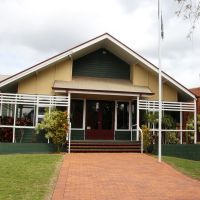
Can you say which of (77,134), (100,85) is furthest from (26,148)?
(100,85)

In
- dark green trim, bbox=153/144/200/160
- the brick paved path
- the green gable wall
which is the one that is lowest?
the brick paved path

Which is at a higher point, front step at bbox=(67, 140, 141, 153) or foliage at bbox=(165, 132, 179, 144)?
foliage at bbox=(165, 132, 179, 144)

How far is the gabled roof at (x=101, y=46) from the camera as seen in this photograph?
18875 millimetres

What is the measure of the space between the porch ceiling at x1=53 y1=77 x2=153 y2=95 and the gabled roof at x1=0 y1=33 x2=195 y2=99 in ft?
4.10

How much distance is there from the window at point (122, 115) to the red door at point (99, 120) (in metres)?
0.37

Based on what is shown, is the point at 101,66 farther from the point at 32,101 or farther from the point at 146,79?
the point at 32,101

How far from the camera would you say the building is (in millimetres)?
19141

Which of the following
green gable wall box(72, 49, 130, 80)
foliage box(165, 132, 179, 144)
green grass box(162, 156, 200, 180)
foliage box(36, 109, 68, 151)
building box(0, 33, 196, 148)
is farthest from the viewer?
green gable wall box(72, 49, 130, 80)

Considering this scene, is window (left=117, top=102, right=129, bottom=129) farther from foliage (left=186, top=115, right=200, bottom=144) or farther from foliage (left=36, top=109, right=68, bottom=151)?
foliage (left=36, top=109, right=68, bottom=151)

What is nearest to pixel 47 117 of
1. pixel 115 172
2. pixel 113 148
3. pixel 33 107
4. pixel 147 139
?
pixel 33 107

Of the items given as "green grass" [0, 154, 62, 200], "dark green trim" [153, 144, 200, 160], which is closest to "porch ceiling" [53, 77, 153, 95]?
"dark green trim" [153, 144, 200, 160]

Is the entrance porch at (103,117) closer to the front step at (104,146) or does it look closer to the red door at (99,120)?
the red door at (99,120)

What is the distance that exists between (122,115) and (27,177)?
11.4 metres

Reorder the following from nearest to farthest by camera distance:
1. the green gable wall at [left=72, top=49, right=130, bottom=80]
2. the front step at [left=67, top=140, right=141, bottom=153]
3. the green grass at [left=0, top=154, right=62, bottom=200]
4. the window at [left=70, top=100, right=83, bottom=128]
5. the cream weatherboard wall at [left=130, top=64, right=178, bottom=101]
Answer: the green grass at [left=0, top=154, right=62, bottom=200] < the front step at [left=67, top=140, right=141, bottom=153] < the window at [left=70, top=100, right=83, bottom=128] < the green gable wall at [left=72, top=49, right=130, bottom=80] < the cream weatherboard wall at [left=130, top=64, right=178, bottom=101]
